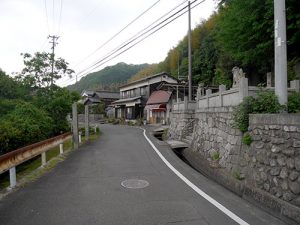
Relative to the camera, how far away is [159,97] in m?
37.7

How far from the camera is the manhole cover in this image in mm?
6421

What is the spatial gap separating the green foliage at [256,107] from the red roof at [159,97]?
2736 centimetres

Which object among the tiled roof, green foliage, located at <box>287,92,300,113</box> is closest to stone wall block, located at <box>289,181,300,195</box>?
green foliage, located at <box>287,92,300,113</box>

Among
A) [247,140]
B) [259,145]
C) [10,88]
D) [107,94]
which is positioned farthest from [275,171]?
[107,94]

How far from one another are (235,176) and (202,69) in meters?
34.3

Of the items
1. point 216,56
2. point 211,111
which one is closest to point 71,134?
point 211,111

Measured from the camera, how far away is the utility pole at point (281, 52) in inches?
255

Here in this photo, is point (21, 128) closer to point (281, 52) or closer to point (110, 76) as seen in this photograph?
point (281, 52)

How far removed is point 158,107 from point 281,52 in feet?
98.6

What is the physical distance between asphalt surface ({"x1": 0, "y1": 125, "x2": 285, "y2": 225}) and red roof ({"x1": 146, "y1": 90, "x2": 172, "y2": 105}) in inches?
1091

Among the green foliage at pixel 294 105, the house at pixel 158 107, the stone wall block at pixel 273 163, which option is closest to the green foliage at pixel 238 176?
the stone wall block at pixel 273 163

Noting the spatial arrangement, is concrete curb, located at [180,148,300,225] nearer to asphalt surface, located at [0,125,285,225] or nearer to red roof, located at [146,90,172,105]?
asphalt surface, located at [0,125,285,225]

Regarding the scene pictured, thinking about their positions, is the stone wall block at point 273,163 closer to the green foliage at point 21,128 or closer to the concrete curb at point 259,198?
the concrete curb at point 259,198

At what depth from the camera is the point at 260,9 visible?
1484 cm
